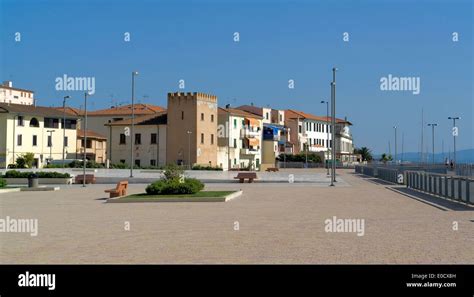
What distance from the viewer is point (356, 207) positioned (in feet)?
77.6

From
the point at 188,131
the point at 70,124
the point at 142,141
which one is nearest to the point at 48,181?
the point at 188,131

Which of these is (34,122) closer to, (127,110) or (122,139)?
(122,139)

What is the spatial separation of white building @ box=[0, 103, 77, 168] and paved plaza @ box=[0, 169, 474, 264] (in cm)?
5996

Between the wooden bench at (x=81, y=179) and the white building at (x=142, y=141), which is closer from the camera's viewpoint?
the wooden bench at (x=81, y=179)

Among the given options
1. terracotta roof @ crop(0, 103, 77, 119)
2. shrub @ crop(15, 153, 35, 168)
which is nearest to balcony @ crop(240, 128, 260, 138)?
terracotta roof @ crop(0, 103, 77, 119)

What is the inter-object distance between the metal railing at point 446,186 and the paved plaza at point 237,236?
213 centimetres

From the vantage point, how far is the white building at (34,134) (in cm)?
7994

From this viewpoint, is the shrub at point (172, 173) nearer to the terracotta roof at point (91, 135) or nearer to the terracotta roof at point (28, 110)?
the terracotta roof at point (28, 110)

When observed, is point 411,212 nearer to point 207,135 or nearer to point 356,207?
point 356,207

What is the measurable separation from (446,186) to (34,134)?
218 feet

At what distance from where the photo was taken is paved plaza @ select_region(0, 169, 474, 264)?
11.7m

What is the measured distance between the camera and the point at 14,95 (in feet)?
413

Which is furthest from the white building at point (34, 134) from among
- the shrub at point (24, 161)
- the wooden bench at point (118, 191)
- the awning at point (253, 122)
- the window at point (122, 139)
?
the wooden bench at point (118, 191)
